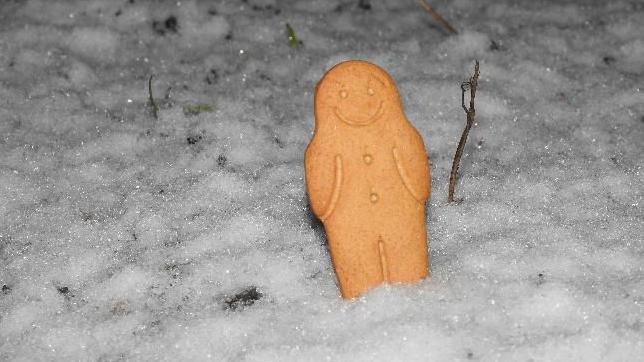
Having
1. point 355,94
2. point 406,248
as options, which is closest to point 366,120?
point 355,94

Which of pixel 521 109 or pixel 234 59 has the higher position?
pixel 234 59

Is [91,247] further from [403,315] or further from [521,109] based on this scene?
[521,109]

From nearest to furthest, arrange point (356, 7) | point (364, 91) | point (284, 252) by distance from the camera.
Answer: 1. point (364, 91)
2. point (284, 252)
3. point (356, 7)

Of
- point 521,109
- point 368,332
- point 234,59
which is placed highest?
point 234,59

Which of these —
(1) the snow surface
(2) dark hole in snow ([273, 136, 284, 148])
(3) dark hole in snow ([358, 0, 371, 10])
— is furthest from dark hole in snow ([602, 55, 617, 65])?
(2) dark hole in snow ([273, 136, 284, 148])

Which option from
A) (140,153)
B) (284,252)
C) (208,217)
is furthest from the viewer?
(140,153)

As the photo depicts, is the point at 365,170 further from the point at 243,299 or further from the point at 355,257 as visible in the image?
the point at 243,299

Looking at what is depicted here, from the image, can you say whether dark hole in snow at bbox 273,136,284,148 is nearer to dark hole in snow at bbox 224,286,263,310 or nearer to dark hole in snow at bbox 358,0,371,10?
dark hole in snow at bbox 224,286,263,310

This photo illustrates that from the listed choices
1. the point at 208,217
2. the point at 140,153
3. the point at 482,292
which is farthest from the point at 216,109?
the point at 482,292
